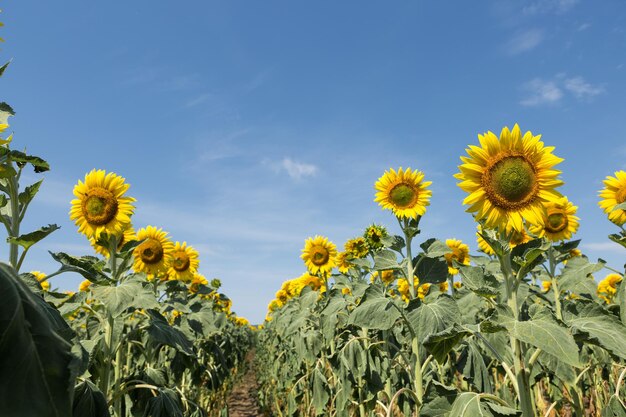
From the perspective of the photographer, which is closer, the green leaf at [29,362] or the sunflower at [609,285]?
the green leaf at [29,362]

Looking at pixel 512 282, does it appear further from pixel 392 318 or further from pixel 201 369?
pixel 201 369

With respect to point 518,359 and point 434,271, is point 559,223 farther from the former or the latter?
point 518,359

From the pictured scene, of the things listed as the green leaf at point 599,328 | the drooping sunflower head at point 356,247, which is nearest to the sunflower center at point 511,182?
the green leaf at point 599,328

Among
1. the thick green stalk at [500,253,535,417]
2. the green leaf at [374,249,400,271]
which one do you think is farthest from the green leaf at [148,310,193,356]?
the thick green stalk at [500,253,535,417]

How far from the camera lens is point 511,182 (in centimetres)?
292

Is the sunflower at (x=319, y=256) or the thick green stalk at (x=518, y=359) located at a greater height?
the sunflower at (x=319, y=256)

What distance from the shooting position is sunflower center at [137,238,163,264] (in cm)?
578

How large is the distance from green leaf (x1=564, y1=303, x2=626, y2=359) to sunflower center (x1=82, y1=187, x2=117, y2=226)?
3.98 m

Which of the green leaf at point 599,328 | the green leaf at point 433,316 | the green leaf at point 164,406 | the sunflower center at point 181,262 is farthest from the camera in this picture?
the sunflower center at point 181,262

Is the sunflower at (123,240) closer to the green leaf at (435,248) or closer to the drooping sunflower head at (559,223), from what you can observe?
the green leaf at (435,248)

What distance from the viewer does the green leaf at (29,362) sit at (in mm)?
738

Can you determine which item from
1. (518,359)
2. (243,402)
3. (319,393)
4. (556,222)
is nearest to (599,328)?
(518,359)

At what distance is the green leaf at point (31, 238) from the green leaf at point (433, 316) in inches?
86.9

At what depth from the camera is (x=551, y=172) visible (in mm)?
2932
